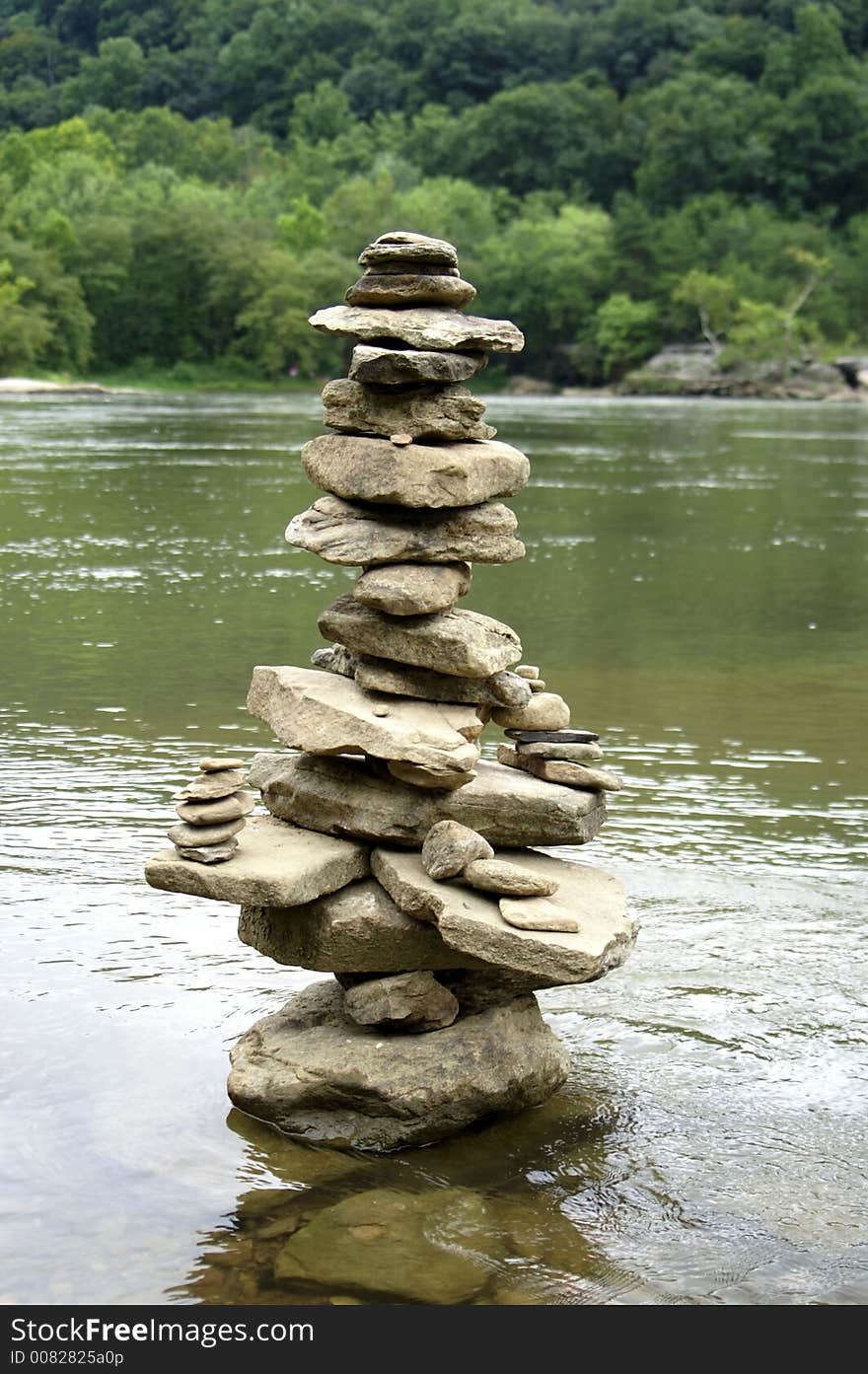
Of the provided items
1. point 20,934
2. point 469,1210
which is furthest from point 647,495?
point 469,1210

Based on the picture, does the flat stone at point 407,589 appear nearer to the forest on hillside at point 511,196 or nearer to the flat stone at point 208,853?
the flat stone at point 208,853

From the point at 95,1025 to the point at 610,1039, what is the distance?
2.92m

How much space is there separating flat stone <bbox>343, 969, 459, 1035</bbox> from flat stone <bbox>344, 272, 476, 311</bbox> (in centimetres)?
349

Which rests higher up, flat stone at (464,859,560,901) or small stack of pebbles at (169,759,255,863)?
small stack of pebbles at (169,759,255,863)

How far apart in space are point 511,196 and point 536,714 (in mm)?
153483

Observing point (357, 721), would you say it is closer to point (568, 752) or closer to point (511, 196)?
point (568, 752)

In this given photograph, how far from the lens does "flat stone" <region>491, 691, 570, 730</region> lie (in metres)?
9.16

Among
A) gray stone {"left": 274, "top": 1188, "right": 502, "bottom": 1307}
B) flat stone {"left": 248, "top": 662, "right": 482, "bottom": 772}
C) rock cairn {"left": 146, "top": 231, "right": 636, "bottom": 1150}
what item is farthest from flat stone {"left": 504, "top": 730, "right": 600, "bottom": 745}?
gray stone {"left": 274, "top": 1188, "right": 502, "bottom": 1307}

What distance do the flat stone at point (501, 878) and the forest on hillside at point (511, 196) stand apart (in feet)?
294

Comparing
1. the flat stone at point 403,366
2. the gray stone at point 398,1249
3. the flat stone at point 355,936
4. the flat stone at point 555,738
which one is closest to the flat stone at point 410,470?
the flat stone at point 403,366

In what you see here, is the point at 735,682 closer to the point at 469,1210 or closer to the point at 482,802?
the point at 482,802

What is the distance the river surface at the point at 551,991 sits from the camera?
7.24 meters

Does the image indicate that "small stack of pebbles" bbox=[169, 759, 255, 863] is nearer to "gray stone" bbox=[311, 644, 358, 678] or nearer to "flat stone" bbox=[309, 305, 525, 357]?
"gray stone" bbox=[311, 644, 358, 678]
